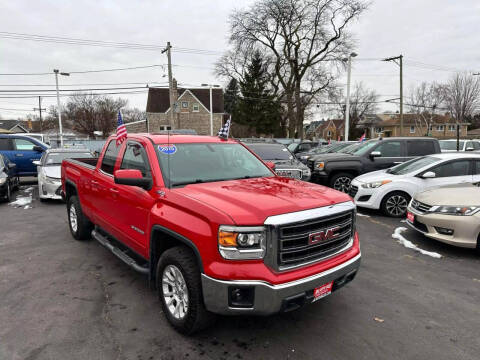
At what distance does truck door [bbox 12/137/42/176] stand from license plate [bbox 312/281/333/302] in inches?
512

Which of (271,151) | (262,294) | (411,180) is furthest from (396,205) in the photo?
(262,294)

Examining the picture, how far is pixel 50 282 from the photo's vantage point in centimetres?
395

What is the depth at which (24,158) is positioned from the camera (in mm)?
12188

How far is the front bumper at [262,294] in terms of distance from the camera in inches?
91.2

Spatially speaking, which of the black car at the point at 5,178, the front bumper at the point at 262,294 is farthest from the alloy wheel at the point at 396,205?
the black car at the point at 5,178

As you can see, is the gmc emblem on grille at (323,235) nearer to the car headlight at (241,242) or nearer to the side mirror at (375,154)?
the car headlight at (241,242)

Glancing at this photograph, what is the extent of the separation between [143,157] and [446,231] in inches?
186

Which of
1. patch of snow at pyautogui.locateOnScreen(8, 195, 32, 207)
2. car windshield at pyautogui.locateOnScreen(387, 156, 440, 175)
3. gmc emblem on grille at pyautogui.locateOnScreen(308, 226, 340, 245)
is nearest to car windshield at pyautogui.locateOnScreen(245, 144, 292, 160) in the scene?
car windshield at pyautogui.locateOnScreen(387, 156, 440, 175)

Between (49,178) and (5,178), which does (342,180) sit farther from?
(5,178)

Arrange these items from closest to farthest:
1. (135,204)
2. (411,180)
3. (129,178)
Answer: (129,178) → (135,204) → (411,180)

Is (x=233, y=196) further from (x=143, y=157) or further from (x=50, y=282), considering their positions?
(x=50, y=282)

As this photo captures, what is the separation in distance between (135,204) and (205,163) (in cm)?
90

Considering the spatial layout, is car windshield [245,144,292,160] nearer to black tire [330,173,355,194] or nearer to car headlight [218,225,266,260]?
black tire [330,173,355,194]

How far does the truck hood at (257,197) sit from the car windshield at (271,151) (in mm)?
5999
